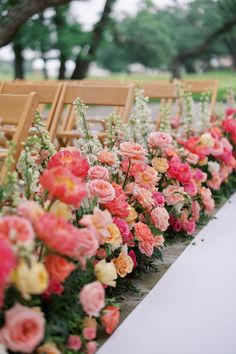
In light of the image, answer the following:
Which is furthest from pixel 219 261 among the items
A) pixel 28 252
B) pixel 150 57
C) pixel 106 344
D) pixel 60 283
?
pixel 150 57

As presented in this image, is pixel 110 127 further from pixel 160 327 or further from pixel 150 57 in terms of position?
pixel 150 57

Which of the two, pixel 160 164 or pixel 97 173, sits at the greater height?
pixel 97 173

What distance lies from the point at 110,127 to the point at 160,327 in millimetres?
1124

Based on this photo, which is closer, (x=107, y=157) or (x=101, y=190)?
(x=101, y=190)

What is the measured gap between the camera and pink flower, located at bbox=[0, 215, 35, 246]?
2.04 m

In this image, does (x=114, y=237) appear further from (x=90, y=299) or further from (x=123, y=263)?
(x=90, y=299)

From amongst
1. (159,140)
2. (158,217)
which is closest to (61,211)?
(158,217)

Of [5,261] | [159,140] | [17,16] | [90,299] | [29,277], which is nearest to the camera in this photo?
[5,261]

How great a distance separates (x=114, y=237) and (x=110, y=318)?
34 centimetres

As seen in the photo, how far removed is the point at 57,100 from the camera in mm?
4668

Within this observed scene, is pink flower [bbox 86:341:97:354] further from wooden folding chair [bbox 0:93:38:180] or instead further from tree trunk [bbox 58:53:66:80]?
tree trunk [bbox 58:53:66:80]

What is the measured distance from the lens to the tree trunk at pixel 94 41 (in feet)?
51.5

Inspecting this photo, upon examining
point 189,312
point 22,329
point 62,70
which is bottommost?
point 62,70

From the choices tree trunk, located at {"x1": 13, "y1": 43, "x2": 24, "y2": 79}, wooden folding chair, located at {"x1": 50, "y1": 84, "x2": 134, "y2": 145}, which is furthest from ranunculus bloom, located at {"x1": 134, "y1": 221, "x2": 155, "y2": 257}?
tree trunk, located at {"x1": 13, "y1": 43, "x2": 24, "y2": 79}
